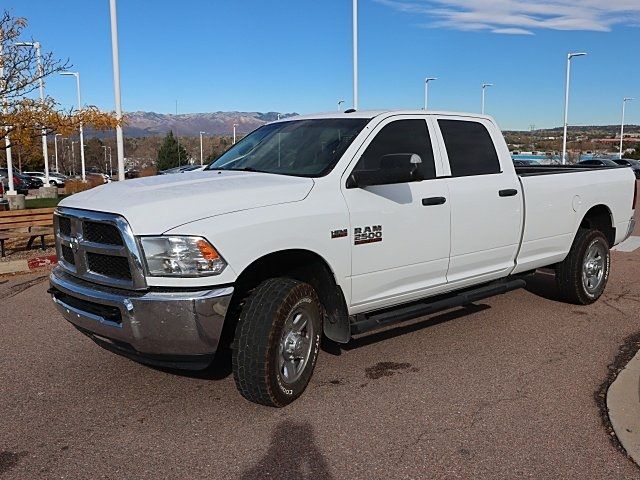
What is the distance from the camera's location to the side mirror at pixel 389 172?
173 inches

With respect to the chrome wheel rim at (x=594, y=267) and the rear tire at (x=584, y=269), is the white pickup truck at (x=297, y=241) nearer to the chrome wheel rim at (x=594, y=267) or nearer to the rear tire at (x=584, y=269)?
the rear tire at (x=584, y=269)

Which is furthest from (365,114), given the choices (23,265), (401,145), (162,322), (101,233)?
(23,265)

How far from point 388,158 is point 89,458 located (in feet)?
8.85

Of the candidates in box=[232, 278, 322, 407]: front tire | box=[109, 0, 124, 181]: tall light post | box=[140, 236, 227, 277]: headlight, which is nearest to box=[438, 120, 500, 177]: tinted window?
box=[232, 278, 322, 407]: front tire

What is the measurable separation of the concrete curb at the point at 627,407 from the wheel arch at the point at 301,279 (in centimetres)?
184

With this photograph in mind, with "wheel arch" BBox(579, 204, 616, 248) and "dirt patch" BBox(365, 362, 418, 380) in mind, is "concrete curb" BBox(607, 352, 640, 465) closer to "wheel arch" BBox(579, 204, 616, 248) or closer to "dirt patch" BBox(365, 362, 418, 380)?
"dirt patch" BBox(365, 362, 418, 380)

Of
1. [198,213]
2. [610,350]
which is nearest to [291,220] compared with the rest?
[198,213]

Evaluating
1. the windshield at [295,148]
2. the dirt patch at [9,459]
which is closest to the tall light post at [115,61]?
the windshield at [295,148]

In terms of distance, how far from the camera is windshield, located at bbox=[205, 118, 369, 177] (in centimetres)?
475

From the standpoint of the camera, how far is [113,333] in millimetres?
3875

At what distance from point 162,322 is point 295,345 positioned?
0.98m

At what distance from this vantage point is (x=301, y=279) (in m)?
4.52

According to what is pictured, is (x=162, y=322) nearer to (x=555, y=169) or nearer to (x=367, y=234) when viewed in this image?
(x=367, y=234)

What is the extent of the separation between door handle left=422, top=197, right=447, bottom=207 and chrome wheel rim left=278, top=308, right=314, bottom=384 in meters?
1.37
